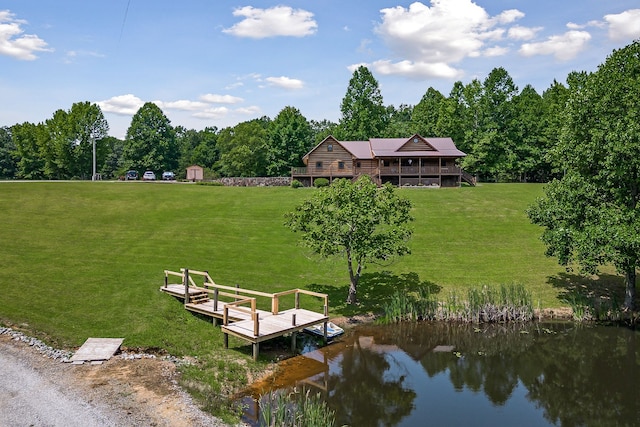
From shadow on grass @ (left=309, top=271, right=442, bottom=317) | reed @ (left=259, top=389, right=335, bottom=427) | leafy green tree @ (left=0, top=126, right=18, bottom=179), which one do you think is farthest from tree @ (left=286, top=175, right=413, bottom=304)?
leafy green tree @ (left=0, top=126, right=18, bottom=179)

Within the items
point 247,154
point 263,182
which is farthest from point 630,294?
point 247,154

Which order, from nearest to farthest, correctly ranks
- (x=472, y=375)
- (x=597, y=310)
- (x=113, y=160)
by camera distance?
(x=472, y=375), (x=597, y=310), (x=113, y=160)

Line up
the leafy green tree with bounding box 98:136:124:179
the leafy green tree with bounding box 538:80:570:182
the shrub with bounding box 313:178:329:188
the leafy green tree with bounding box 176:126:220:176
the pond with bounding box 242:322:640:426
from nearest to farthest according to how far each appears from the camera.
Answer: the pond with bounding box 242:322:640:426 → the shrub with bounding box 313:178:329:188 → the leafy green tree with bounding box 538:80:570:182 → the leafy green tree with bounding box 176:126:220:176 → the leafy green tree with bounding box 98:136:124:179

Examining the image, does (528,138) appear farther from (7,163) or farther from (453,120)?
(7,163)

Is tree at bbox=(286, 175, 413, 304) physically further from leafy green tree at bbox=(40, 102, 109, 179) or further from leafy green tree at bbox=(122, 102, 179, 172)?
leafy green tree at bbox=(122, 102, 179, 172)

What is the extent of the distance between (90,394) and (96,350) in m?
2.98

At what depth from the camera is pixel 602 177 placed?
857 inches

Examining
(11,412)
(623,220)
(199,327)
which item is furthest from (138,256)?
(623,220)

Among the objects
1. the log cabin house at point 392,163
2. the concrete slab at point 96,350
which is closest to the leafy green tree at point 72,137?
the log cabin house at point 392,163

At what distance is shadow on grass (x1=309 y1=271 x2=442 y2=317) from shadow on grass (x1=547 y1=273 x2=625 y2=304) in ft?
22.7

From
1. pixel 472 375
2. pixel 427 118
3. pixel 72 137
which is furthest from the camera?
pixel 427 118

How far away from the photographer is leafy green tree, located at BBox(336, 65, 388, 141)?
76544 millimetres

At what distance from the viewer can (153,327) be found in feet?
59.4

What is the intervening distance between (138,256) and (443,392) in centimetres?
1962
